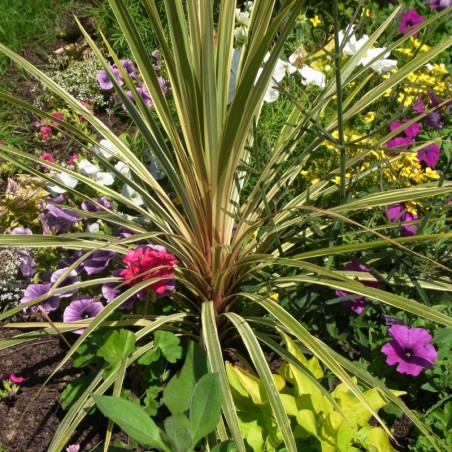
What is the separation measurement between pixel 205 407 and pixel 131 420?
0.15 meters

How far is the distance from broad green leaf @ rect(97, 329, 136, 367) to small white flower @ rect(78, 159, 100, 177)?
30.9 inches

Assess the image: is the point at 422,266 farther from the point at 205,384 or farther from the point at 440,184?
the point at 205,384

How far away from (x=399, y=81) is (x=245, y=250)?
66 cm

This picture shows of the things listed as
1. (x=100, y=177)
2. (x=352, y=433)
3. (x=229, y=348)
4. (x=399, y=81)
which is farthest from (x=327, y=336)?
(x=100, y=177)

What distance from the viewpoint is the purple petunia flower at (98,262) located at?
2012 millimetres

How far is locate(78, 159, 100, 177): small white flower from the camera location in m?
2.28

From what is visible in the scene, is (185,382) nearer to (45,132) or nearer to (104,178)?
(104,178)

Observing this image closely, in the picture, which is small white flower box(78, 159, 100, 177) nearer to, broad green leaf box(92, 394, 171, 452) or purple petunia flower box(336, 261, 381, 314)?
purple petunia flower box(336, 261, 381, 314)

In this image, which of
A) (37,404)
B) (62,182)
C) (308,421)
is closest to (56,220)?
(62,182)

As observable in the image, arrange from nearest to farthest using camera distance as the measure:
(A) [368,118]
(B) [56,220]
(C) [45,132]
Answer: (B) [56,220] → (A) [368,118] → (C) [45,132]

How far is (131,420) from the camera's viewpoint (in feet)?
4.59

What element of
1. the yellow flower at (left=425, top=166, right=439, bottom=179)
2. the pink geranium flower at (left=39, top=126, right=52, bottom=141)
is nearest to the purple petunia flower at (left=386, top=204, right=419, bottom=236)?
the yellow flower at (left=425, top=166, right=439, bottom=179)

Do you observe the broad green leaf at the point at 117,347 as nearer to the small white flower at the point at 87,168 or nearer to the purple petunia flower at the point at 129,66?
the small white flower at the point at 87,168

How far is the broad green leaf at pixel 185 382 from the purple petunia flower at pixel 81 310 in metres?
0.43
